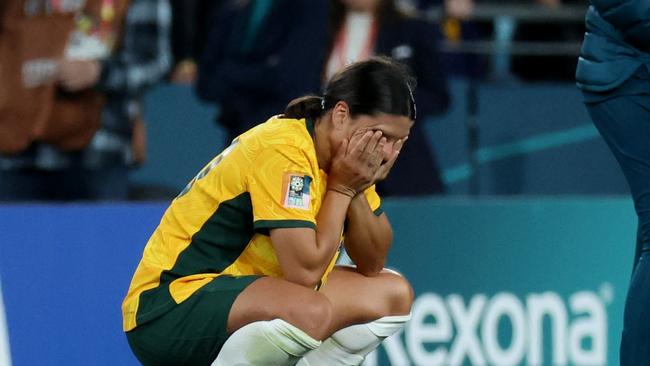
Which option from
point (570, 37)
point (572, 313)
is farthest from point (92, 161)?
point (570, 37)

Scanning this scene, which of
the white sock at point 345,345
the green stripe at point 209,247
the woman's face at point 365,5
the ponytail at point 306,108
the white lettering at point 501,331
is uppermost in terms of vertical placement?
the ponytail at point 306,108

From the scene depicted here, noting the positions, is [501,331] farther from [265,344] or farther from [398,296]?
[265,344]

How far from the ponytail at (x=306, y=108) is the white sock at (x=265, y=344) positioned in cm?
65

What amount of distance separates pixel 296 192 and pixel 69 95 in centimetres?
192

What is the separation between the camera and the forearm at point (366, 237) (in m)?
4.46

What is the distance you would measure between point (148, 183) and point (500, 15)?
208 centimetres

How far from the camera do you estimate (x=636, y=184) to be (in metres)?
4.47

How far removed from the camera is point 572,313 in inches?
234

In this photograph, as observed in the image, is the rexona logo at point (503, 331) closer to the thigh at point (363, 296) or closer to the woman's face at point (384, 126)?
the thigh at point (363, 296)

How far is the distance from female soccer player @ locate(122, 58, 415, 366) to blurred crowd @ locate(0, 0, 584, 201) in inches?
48.5

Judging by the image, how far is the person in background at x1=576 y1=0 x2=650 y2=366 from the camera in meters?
4.39

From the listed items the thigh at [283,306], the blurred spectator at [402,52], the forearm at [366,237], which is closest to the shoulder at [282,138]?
the forearm at [366,237]

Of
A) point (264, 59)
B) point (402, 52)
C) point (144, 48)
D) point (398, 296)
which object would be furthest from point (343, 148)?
point (402, 52)

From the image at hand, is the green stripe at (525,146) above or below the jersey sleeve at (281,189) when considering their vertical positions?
below
